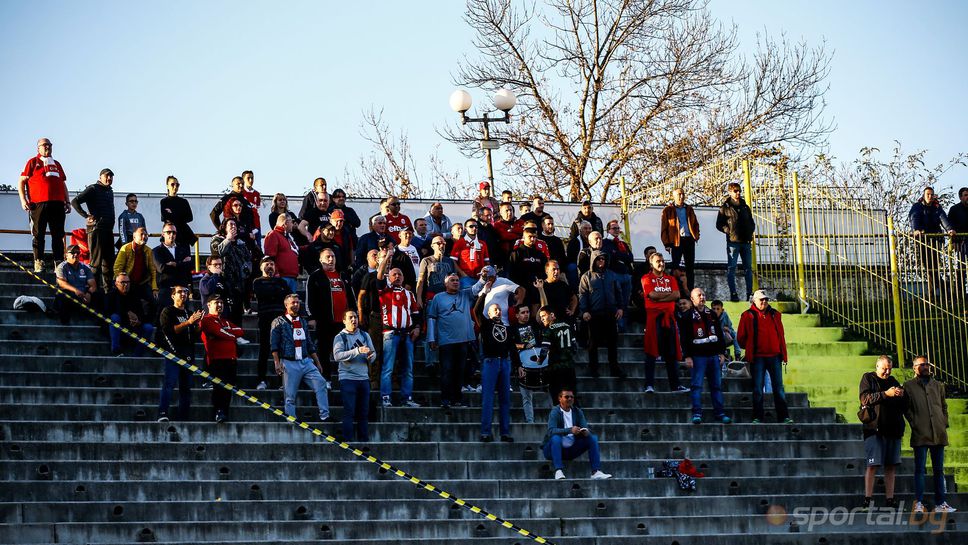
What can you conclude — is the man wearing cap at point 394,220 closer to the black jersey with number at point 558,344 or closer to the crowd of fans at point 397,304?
the crowd of fans at point 397,304

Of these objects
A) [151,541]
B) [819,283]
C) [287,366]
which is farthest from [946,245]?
[151,541]

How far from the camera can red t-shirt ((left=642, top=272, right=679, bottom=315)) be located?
18.6 metres

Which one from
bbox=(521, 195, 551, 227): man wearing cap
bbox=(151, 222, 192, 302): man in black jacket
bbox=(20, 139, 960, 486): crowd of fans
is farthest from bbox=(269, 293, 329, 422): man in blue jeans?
bbox=(521, 195, 551, 227): man wearing cap

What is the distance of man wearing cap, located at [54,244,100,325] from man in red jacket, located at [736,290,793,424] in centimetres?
806

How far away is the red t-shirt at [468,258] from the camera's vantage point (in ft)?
62.4

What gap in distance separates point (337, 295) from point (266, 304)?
2.88 feet

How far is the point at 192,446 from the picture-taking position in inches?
620

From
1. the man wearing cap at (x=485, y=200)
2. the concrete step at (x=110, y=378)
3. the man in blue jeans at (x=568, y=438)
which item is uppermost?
the man wearing cap at (x=485, y=200)

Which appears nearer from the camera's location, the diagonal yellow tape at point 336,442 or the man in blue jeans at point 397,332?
the diagonal yellow tape at point 336,442

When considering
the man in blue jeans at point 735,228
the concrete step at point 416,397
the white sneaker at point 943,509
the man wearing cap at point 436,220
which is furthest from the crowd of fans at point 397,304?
the white sneaker at point 943,509

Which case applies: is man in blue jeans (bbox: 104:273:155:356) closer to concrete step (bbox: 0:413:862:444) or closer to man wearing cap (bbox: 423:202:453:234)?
concrete step (bbox: 0:413:862:444)

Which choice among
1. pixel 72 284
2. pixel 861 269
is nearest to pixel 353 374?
pixel 72 284

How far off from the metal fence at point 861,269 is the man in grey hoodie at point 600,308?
4061mm

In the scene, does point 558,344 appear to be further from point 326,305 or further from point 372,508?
point 372,508
